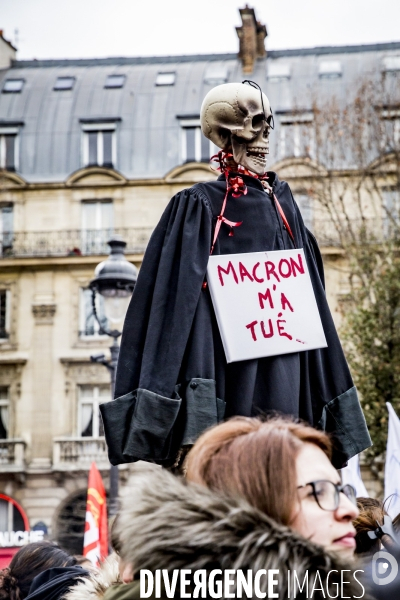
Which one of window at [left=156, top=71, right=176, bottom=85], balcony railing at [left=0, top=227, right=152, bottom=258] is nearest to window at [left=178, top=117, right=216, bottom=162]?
window at [left=156, top=71, right=176, bottom=85]

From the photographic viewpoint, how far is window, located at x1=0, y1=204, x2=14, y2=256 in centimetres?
3484

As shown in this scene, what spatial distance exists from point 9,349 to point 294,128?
488 inches

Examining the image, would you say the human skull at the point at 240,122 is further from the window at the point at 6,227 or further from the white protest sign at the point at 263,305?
the window at the point at 6,227

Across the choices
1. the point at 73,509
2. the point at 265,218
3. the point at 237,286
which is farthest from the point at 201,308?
the point at 73,509

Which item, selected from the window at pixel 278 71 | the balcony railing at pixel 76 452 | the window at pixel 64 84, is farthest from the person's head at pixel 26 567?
the window at pixel 64 84

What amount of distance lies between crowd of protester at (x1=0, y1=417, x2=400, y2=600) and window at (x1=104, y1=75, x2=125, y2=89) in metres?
35.3

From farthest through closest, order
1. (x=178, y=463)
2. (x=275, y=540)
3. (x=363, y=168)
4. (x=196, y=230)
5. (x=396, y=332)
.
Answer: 1. (x=363, y=168)
2. (x=396, y=332)
3. (x=196, y=230)
4. (x=178, y=463)
5. (x=275, y=540)

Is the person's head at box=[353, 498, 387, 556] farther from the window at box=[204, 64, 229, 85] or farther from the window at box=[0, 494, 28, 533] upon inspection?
the window at box=[204, 64, 229, 85]

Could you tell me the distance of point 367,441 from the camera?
3.47 metres

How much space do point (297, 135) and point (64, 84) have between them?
39.4 ft

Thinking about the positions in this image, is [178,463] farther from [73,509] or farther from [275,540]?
[73,509]

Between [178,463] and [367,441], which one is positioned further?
[367,441]

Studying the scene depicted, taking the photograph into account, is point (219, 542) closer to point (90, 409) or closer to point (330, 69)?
point (90, 409)

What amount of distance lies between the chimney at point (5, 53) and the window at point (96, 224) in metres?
7.49
